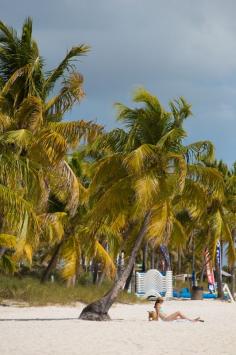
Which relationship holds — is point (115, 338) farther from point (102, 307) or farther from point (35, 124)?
point (35, 124)

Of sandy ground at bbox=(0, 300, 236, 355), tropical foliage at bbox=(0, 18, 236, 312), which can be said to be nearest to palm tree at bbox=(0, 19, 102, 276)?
tropical foliage at bbox=(0, 18, 236, 312)

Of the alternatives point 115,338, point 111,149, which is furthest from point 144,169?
point 115,338

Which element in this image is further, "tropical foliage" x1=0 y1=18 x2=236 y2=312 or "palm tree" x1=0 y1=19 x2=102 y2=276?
"tropical foliage" x1=0 y1=18 x2=236 y2=312

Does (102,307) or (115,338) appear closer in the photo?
(115,338)

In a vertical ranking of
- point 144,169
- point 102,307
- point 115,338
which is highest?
point 144,169

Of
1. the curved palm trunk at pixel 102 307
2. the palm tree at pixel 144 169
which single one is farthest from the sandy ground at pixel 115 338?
the palm tree at pixel 144 169

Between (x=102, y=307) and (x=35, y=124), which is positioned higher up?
(x=35, y=124)

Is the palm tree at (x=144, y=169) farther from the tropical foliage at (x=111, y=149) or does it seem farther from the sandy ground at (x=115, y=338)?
the sandy ground at (x=115, y=338)

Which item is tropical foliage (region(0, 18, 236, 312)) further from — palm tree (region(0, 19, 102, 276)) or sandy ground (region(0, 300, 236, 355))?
sandy ground (region(0, 300, 236, 355))

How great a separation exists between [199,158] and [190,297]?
18.2m

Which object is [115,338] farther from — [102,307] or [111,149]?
[111,149]

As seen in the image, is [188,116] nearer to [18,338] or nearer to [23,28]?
[23,28]

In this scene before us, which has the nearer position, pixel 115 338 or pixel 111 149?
pixel 115 338

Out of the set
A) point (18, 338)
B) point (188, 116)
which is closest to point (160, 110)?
point (188, 116)
